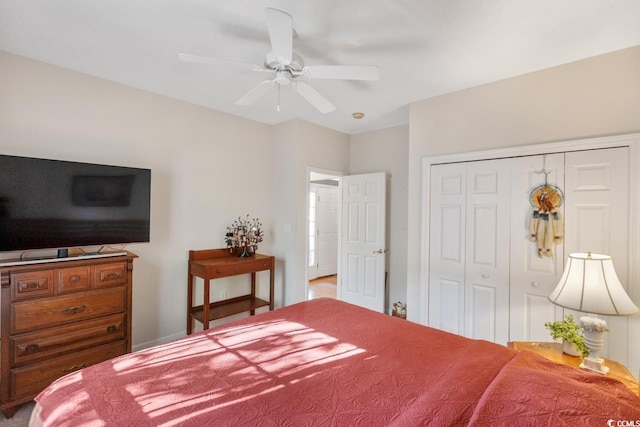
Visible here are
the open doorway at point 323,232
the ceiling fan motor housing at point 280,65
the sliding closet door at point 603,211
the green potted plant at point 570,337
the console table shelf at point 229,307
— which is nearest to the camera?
the green potted plant at point 570,337

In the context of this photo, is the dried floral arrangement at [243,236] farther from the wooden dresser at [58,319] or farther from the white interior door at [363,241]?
the white interior door at [363,241]

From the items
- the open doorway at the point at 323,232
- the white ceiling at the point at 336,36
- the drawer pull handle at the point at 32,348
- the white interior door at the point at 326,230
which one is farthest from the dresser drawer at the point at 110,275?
the white interior door at the point at 326,230

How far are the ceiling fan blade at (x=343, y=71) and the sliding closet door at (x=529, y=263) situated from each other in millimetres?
1582

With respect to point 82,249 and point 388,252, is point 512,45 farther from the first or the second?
point 82,249

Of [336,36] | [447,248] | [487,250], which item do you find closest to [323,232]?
[447,248]

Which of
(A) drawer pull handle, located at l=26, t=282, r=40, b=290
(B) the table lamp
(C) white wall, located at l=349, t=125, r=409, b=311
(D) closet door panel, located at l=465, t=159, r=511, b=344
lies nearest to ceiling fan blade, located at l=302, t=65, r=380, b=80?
(D) closet door panel, located at l=465, t=159, r=511, b=344

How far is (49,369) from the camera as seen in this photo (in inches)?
81.4

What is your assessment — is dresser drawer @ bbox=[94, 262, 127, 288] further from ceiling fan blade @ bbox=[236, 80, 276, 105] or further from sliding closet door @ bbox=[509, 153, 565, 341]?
sliding closet door @ bbox=[509, 153, 565, 341]

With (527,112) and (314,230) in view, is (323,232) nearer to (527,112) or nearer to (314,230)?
(314,230)

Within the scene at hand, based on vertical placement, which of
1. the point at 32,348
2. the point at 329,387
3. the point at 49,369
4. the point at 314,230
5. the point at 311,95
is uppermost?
the point at 311,95

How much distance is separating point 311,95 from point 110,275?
6.88 feet

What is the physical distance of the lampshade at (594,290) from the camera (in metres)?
1.53

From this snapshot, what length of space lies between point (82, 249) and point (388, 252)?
10.9 feet

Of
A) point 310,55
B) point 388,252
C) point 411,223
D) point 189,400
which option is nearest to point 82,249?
point 189,400
